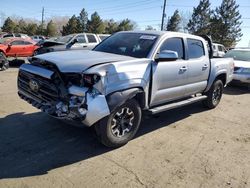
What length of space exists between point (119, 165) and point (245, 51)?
426 inches

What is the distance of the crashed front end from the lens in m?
3.83

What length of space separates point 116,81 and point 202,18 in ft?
160

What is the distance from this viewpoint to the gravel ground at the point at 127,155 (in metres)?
3.62

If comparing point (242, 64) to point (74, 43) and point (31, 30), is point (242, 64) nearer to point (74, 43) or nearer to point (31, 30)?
point (74, 43)

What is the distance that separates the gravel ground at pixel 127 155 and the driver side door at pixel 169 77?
0.70 m

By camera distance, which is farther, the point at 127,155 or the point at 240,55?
the point at 240,55

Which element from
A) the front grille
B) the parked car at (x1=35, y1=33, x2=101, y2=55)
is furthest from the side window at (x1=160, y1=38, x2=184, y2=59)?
the parked car at (x1=35, y1=33, x2=101, y2=55)

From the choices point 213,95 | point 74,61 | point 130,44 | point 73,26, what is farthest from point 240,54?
point 73,26

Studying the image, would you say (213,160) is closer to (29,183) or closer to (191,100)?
(191,100)

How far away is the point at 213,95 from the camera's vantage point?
7.41m

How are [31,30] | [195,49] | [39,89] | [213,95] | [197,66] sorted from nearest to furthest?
[39,89], [197,66], [195,49], [213,95], [31,30]

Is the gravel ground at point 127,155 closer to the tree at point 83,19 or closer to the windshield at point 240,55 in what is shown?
the windshield at point 240,55

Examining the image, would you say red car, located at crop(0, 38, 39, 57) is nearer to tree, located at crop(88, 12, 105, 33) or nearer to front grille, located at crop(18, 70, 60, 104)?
front grille, located at crop(18, 70, 60, 104)

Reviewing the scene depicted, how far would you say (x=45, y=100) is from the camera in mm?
4285
